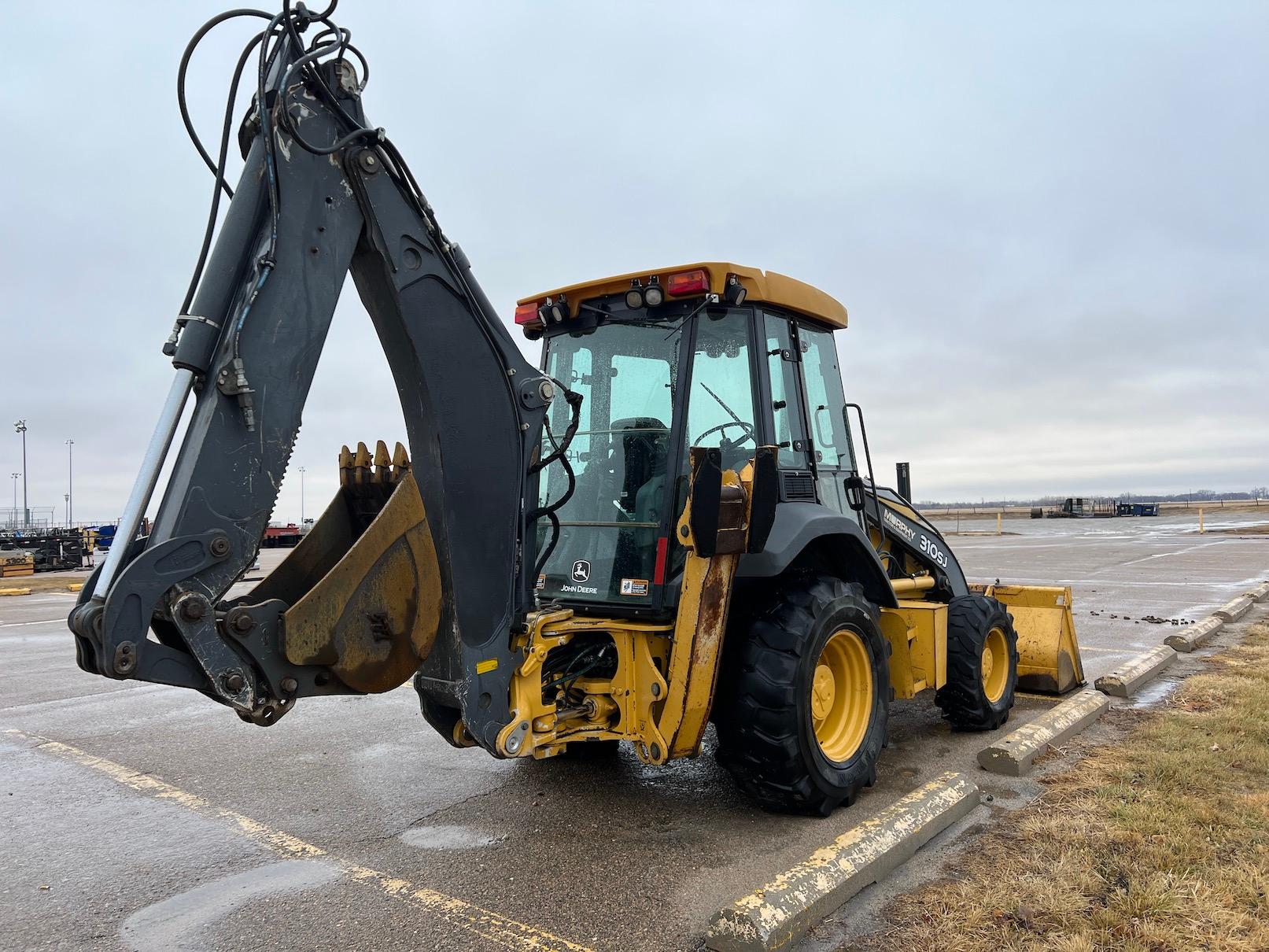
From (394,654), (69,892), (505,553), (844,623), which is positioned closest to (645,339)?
(505,553)

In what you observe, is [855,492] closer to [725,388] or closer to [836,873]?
[725,388]

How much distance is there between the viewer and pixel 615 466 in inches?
186

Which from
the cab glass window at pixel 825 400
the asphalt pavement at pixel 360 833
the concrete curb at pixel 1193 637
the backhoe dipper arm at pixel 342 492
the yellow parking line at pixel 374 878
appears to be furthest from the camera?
the concrete curb at pixel 1193 637

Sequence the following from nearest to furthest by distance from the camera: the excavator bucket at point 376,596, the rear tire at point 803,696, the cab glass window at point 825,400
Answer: the excavator bucket at point 376,596
the rear tire at point 803,696
the cab glass window at point 825,400

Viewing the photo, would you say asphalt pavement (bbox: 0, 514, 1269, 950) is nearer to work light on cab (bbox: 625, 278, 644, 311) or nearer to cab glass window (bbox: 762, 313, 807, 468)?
cab glass window (bbox: 762, 313, 807, 468)

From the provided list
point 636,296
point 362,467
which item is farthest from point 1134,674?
point 362,467

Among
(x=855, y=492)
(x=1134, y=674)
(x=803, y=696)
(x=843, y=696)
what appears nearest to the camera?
(x=803, y=696)

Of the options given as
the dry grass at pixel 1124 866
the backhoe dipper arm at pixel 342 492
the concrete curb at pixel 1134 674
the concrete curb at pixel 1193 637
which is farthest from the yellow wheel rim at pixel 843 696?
the concrete curb at pixel 1193 637

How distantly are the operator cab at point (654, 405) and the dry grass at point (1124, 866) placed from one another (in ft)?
5.83

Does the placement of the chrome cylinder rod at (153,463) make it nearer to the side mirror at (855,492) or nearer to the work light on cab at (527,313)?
the work light on cab at (527,313)

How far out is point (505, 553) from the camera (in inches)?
154

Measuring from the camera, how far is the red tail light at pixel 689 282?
176 inches

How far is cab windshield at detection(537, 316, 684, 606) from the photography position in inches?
177

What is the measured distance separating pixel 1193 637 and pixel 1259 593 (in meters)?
5.86
